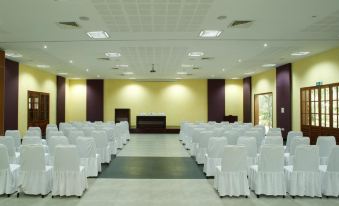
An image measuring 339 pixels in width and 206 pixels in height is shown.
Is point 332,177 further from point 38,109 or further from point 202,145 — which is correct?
point 38,109

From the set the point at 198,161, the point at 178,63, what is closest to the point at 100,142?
the point at 198,161

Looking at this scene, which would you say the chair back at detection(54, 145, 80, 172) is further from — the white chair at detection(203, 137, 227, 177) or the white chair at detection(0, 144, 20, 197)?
the white chair at detection(203, 137, 227, 177)

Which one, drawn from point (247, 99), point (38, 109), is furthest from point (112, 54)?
point (247, 99)

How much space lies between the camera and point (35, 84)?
56.0 feet

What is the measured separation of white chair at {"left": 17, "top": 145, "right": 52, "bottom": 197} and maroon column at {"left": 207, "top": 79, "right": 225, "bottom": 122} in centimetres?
1810

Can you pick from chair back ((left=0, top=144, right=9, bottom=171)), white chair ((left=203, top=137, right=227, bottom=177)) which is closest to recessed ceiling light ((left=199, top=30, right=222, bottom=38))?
white chair ((left=203, top=137, right=227, bottom=177))

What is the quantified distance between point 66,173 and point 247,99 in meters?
18.5

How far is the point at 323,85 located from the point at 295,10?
640cm

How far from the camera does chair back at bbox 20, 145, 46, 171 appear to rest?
216 inches

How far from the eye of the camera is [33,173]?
5.55 meters

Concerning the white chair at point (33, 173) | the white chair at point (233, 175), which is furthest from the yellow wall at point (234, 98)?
the white chair at point (33, 173)

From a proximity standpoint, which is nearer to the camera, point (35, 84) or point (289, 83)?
point (289, 83)

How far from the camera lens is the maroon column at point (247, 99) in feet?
71.4

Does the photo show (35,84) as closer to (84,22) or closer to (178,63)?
(178,63)
